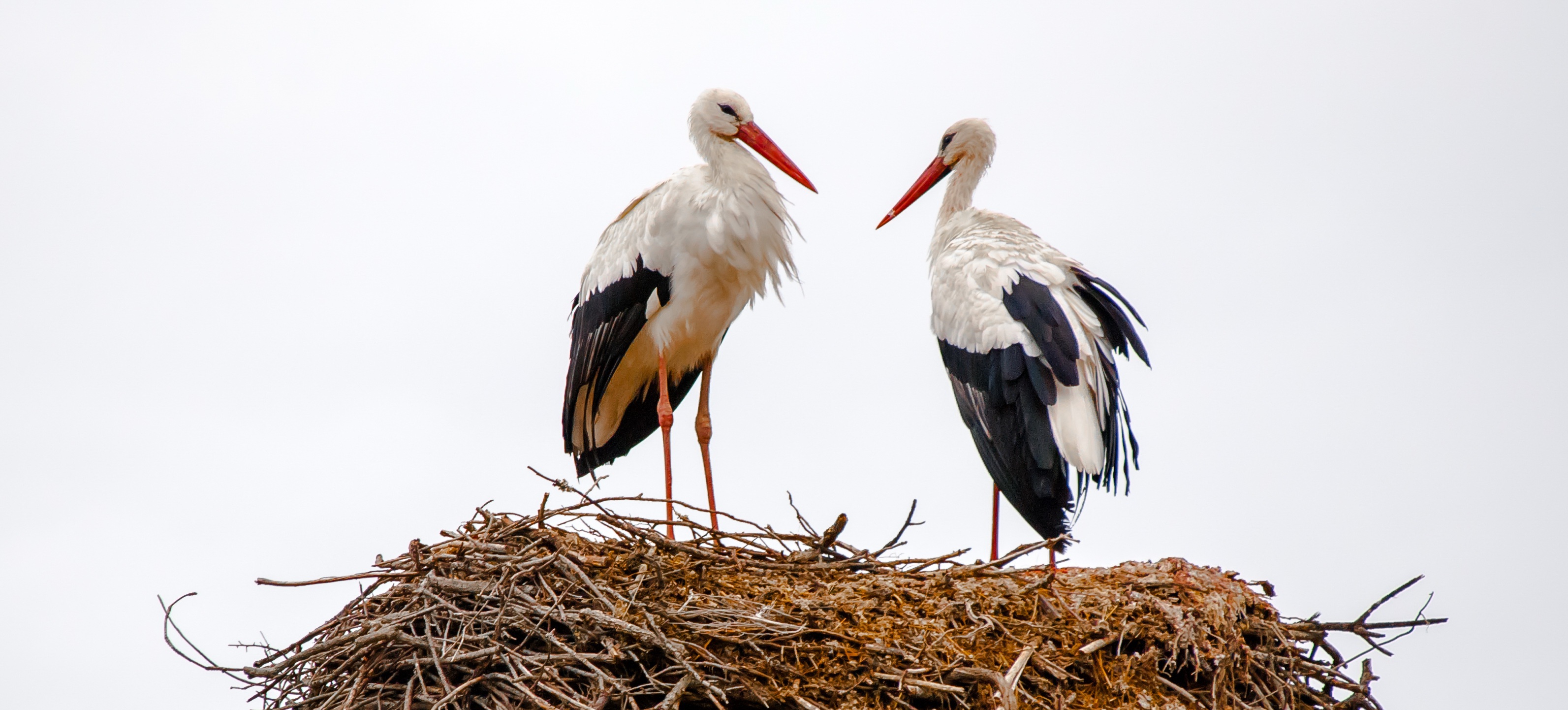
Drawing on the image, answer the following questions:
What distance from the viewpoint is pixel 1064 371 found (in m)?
4.62

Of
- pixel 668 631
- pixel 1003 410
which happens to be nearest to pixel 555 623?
pixel 668 631

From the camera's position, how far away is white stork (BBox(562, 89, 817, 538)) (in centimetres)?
510

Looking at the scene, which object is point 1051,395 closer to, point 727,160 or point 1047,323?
point 1047,323

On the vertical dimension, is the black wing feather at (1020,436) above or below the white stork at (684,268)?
below

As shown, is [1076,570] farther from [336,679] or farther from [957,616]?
[336,679]

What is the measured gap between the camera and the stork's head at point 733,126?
5.31 meters

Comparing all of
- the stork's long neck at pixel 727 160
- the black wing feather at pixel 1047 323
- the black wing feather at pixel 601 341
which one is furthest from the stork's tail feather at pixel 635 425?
the black wing feather at pixel 1047 323

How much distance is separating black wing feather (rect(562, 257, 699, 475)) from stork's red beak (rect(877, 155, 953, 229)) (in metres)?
1.20

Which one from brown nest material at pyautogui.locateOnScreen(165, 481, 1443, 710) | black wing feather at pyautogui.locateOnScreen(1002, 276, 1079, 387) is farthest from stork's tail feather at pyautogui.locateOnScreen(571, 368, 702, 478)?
brown nest material at pyautogui.locateOnScreen(165, 481, 1443, 710)

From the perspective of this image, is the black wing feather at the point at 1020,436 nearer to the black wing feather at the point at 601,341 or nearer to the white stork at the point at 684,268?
the white stork at the point at 684,268

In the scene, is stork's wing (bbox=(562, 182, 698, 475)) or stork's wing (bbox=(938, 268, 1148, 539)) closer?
stork's wing (bbox=(938, 268, 1148, 539))

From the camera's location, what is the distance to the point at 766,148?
535 cm

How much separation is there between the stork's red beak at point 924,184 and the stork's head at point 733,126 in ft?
2.98

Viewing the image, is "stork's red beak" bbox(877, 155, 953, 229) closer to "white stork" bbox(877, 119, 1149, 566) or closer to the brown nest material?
"white stork" bbox(877, 119, 1149, 566)
